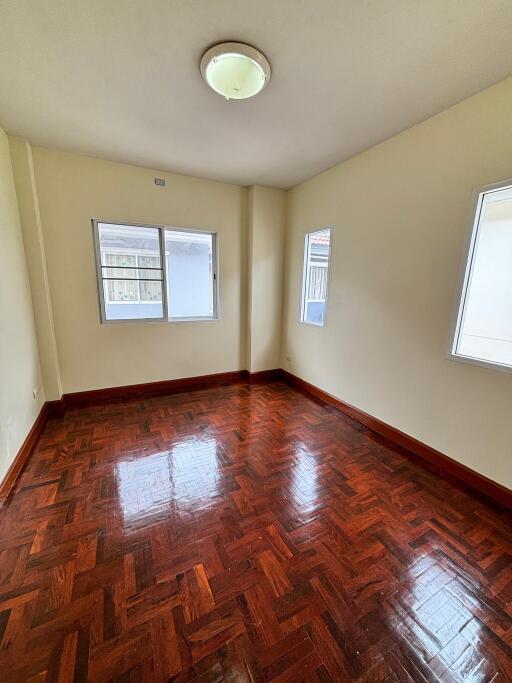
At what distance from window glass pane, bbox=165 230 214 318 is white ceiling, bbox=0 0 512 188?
43.7 inches

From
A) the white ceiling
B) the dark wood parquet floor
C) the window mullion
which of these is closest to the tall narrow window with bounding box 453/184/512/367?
the white ceiling

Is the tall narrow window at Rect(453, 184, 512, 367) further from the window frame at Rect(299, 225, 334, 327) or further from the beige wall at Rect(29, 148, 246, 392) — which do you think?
the beige wall at Rect(29, 148, 246, 392)

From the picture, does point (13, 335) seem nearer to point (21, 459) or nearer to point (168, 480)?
point (21, 459)

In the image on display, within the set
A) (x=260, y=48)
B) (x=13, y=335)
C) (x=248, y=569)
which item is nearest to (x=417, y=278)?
(x=260, y=48)

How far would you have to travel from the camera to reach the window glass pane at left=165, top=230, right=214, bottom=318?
11.3 feet

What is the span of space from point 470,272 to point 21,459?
12.1 feet

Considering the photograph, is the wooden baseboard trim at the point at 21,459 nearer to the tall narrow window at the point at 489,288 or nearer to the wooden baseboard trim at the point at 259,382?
the wooden baseboard trim at the point at 259,382

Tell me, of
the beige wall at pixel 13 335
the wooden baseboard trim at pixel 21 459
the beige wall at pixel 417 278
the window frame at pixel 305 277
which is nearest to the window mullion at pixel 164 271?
the beige wall at pixel 13 335

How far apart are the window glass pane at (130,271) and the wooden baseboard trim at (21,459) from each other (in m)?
1.27

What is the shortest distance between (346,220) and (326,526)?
279 centimetres

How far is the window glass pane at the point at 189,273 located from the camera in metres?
3.46

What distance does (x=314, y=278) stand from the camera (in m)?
3.66

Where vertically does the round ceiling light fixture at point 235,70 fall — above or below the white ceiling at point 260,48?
below

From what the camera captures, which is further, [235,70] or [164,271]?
[164,271]
